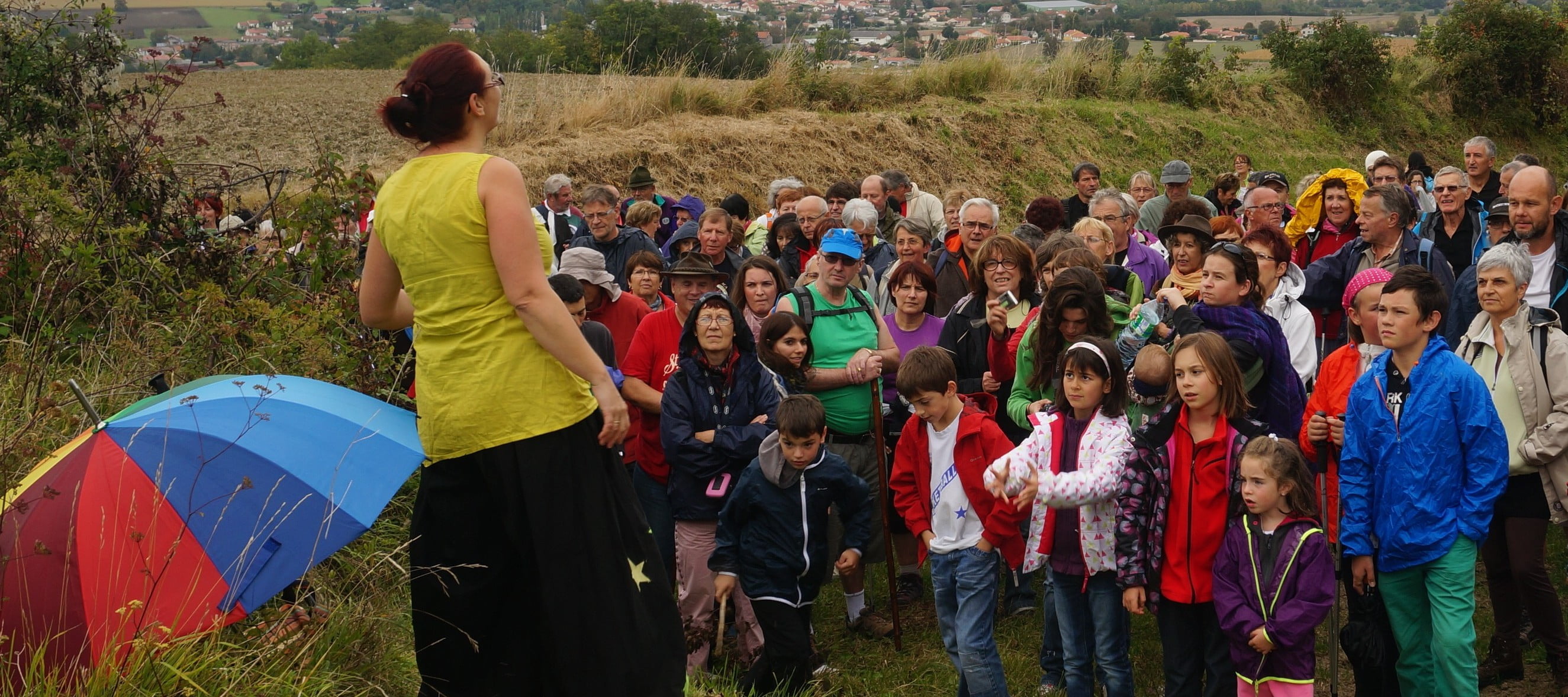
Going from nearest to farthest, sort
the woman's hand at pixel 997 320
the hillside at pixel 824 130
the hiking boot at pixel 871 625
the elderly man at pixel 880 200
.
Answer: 1. the hiking boot at pixel 871 625
2. the woman's hand at pixel 997 320
3. the elderly man at pixel 880 200
4. the hillside at pixel 824 130

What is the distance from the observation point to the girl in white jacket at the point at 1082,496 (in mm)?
4891

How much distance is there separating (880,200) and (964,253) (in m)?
2.17

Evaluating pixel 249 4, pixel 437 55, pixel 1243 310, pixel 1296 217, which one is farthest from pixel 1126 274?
pixel 249 4

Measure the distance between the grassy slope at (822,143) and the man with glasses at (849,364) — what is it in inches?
12.2

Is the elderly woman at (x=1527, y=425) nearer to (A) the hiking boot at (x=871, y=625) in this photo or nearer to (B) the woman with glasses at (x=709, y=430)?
(A) the hiking boot at (x=871, y=625)

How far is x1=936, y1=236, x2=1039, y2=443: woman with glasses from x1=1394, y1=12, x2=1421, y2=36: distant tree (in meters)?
43.9

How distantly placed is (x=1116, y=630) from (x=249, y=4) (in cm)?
4253

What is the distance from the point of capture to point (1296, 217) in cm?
1039

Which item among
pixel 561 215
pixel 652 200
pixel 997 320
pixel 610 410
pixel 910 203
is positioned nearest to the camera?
pixel 610 410

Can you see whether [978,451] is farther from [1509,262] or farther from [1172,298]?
[1509,262]

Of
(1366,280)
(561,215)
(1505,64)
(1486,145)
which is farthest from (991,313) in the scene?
(1505,64)

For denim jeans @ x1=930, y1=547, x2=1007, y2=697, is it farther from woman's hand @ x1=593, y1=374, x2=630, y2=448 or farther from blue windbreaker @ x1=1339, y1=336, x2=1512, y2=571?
woman's hand @ x1=593, y1=374, x2=630, y2=448

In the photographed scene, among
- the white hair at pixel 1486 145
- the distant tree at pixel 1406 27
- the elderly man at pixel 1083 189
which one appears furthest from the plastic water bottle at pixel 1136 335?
the distant tree at pixel 1406 27

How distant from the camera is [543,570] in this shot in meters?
3.37
